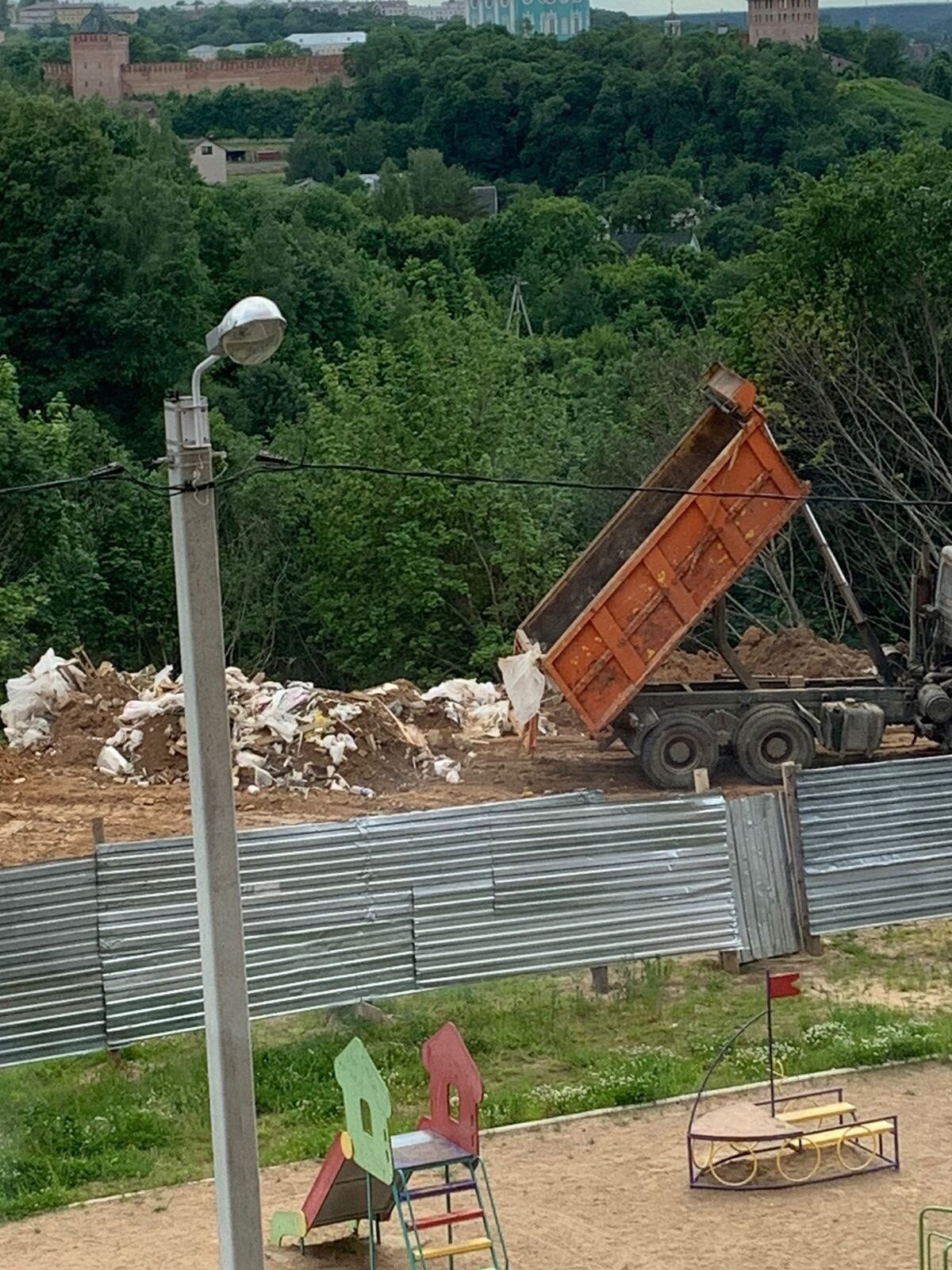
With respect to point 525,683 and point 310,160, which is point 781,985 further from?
point 310,160

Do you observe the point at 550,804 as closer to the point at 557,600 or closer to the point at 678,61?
the point at 557,600

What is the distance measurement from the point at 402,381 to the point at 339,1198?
69.1 ft

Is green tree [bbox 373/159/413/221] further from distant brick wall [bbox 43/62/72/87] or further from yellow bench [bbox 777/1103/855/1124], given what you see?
distant brick wall [bbox 43/62/72/87]

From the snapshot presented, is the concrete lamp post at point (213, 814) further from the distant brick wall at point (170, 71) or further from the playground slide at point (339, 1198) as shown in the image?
the distant brick wall at point (170, 71)

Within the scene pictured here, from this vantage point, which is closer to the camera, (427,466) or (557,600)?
(557,600)

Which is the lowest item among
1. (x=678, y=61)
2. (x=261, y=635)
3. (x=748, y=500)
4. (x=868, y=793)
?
(x=261, y=635)

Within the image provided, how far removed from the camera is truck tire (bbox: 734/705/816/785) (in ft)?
58.3

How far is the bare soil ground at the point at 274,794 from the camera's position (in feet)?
56.1

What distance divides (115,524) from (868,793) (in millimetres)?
20531

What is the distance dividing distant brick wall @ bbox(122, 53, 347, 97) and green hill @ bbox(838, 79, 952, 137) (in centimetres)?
5633

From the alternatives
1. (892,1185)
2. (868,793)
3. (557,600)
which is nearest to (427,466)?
(557,600)

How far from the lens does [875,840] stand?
13.7 metres

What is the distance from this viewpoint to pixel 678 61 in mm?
136750

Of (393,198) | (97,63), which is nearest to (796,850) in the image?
(393,198)
